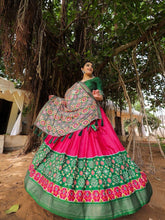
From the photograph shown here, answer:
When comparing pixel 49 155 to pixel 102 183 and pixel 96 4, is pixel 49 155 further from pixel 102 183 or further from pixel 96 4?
pixel 96 4

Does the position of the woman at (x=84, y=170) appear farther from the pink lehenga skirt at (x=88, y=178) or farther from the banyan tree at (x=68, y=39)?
the banyan tree at (x=68, y=39)

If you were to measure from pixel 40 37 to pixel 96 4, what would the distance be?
1.29m

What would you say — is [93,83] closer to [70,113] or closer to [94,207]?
[70,113]

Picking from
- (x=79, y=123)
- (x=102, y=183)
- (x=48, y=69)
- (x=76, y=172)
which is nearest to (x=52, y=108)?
(x=79, y=123)

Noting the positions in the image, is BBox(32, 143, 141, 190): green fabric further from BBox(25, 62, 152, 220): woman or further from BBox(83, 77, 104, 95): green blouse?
BBox(83, 77, 104, 95): green blouse

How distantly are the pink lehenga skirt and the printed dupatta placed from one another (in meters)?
0.08

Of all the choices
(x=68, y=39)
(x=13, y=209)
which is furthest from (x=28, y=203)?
(x=68, y=39)

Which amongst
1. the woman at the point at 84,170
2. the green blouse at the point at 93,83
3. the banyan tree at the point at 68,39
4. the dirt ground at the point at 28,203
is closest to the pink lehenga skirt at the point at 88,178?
the woman at the point at 84,170

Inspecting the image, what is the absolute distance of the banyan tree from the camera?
1.92 m

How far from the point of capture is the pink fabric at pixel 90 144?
1265 mm

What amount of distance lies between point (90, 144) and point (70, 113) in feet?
1.61

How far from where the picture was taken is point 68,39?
343 cm

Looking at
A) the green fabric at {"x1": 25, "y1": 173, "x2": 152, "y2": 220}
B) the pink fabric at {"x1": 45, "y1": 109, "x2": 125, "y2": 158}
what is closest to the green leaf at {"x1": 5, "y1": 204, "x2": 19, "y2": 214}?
the green fabric at {"x1": 25, "y1": 173, "x2": 152, "y2": 220}

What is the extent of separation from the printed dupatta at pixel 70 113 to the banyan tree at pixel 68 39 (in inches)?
24.9
